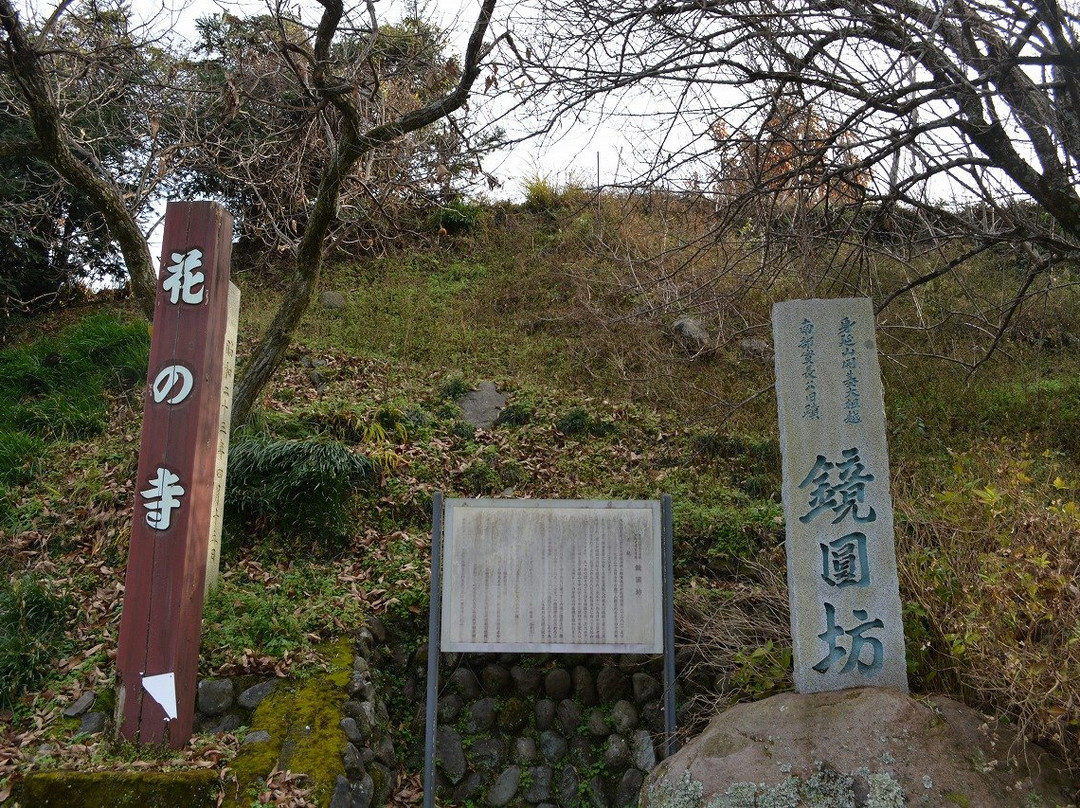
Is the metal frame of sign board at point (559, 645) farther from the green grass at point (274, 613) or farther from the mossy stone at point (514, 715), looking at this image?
the green grass at point (274, 613)

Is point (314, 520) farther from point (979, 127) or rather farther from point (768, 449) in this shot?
point (979, 127)

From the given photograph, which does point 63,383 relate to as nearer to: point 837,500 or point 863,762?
point 837,500

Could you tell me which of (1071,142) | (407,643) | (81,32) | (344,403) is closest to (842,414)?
(1071,142)

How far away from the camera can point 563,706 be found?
19.9 feet

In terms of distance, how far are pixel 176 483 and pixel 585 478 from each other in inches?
168

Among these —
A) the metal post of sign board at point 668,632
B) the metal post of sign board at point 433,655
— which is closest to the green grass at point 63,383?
the metal post of sign board at point 433,655

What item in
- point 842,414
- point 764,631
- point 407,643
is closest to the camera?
point 842,414

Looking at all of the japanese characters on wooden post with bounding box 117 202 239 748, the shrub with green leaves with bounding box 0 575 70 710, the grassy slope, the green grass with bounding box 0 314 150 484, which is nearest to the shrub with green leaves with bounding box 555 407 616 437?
the grassy slope

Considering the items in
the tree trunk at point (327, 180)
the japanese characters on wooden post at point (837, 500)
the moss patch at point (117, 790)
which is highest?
the tree trunk at point (327, 180)

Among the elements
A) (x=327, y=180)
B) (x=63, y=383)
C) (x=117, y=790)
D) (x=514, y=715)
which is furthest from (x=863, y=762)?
(x=63, y=383)

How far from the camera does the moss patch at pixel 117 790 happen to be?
4.70 meters

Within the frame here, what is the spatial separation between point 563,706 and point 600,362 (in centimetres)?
657

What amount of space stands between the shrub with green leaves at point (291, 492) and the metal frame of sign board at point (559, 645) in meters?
1.99

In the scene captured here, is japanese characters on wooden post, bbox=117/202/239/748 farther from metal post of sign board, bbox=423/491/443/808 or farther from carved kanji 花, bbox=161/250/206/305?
metal post of sign board, bbox=423/491/443/808
